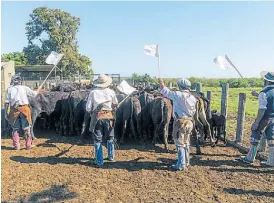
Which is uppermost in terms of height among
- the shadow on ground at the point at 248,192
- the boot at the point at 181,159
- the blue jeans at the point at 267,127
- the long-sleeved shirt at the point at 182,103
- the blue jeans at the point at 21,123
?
the long-sleeved shirt at the point at 182,103

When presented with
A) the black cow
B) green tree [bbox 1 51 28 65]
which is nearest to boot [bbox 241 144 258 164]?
the black cow

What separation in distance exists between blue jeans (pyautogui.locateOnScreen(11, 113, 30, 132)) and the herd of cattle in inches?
36.0

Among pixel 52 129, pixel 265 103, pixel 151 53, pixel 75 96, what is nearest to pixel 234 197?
pixel 265 103

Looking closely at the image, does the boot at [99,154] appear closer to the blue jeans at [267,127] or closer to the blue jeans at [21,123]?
the blue jeans at [21,123]

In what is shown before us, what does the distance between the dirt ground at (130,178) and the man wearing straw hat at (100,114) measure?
43 cm

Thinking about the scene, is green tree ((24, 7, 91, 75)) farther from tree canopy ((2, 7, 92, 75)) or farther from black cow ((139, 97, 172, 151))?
black cow ((139, 97, 172, 151))

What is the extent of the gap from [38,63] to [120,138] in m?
37.7

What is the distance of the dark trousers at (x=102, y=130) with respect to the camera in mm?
5211

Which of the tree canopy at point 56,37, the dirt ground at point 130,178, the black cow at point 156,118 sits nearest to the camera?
the dirt ground at point 130,178

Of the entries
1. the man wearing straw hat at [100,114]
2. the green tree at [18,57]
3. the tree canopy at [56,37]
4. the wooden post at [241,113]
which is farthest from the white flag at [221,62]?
the green tree at [18,57]

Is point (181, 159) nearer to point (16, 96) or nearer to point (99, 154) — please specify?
point (99, 154)

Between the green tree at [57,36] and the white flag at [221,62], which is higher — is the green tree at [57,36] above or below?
above

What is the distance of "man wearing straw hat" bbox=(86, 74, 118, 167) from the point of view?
5195mm

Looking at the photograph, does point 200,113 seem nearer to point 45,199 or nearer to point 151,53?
point 151,53
